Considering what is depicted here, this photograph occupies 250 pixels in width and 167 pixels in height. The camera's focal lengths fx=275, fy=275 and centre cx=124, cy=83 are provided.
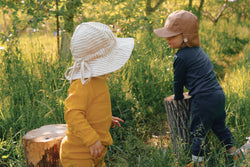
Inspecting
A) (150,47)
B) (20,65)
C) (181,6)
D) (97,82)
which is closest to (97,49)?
(97,82)

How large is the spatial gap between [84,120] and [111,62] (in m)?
0.45

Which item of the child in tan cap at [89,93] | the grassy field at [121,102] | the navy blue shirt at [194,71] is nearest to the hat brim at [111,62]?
the child in tan cap at [89,93]

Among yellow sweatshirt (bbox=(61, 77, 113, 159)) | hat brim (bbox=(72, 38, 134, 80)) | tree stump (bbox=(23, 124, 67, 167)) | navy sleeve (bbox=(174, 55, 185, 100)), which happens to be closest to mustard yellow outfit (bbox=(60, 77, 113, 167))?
yellow sweatshirt (bbox=(61, 77, 113, 159))

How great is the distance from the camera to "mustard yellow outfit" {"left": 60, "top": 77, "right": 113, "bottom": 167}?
1.87 m

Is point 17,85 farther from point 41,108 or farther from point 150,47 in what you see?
point 150,47

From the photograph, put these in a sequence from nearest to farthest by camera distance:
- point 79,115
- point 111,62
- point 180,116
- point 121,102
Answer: point 79,115 < point 111,62 < point 180,116 < point 121,102

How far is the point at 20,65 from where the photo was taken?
4051 mm

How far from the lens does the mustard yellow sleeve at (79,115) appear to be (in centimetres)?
185

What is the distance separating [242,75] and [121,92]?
207cm

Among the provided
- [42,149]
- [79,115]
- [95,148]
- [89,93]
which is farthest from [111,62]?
[42,149]

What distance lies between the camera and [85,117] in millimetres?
2006

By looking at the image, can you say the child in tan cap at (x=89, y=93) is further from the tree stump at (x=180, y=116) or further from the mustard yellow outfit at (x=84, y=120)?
the tree stump at (x=180, y=116)

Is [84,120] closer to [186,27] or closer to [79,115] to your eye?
[79,115]

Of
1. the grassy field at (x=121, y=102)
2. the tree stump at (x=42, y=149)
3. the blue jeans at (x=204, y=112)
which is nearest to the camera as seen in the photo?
the tree stump at (x=42, y=149)
